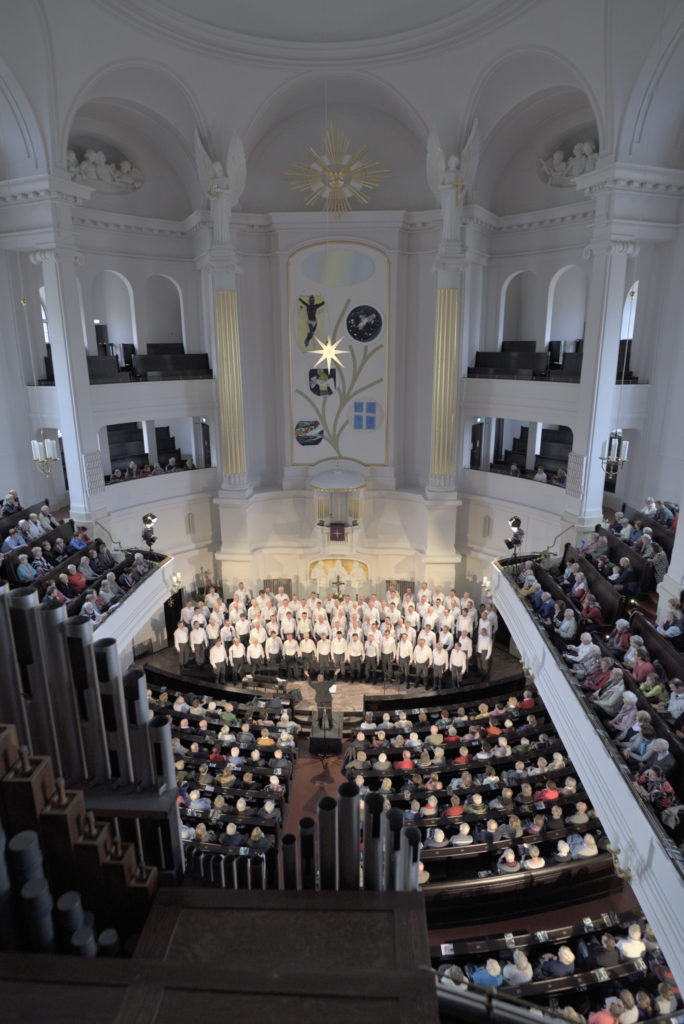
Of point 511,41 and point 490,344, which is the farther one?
point 490,344

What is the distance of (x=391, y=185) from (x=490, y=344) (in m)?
5.05

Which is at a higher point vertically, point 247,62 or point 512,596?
point 247,62

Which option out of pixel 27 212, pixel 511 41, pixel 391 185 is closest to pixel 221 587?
pixel 27 212

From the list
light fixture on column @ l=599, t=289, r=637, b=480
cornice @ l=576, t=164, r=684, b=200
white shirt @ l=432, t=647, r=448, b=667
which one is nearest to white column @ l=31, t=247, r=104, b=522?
white shirt @ l=432, t=647, r=448, b=667

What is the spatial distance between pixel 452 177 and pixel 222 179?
563 centimetres

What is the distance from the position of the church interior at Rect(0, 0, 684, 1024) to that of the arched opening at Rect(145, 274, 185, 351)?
0.33ft

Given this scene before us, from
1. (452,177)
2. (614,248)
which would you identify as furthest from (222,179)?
(614,248)

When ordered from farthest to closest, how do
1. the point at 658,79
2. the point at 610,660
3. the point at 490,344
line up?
the point at 490,344
the point at 658,79
the point at 610,660

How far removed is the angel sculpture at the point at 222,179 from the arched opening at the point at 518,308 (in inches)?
299

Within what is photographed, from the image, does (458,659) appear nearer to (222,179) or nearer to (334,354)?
(334,354)

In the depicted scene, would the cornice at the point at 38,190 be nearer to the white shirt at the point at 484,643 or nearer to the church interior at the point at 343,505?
the church interior at the point at 343,505

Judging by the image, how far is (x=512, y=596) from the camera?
12.3 meters

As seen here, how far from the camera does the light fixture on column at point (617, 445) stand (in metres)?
12.7

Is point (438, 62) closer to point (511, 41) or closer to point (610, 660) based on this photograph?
point (511, 41)
